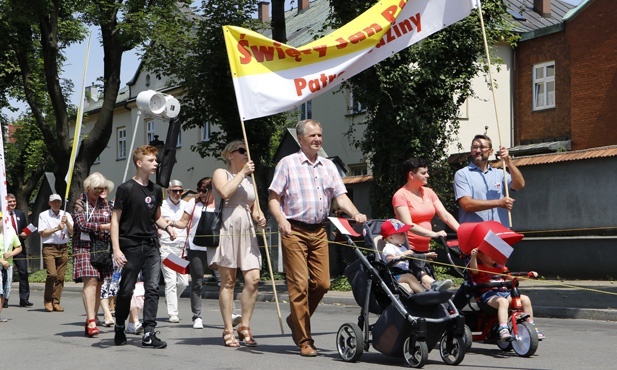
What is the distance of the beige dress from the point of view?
9.71 meters

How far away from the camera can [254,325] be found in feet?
42.3

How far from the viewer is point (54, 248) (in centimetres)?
1780

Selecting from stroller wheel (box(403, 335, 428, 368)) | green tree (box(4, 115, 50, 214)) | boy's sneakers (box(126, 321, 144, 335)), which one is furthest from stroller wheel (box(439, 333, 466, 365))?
green tree (box(4, 115, 50, 214))

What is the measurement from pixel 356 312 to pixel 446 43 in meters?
8.82

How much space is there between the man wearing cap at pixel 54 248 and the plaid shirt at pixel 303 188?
878 centimetres

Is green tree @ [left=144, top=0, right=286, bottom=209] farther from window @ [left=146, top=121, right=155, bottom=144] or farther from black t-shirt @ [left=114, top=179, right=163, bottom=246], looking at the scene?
window @ [left=146, top=121, right=155, bottom=144]

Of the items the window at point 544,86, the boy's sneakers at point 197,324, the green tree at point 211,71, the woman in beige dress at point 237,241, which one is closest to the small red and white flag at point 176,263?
the woman in beige dress at point 237,241

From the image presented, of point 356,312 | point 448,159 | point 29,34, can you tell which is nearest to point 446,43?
point 448,159

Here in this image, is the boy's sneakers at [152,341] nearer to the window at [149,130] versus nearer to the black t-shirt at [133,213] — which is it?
the black t-shirt at [133,213]

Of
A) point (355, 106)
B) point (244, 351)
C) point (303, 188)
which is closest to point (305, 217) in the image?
point (303, 188)

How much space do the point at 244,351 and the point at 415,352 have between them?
198 cm

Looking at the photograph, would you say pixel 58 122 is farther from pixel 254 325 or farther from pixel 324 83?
pixel 324 83

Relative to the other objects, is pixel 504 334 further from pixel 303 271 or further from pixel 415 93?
pixel 415 93

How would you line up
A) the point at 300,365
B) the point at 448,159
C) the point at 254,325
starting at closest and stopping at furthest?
the point at 300,365 < the point at 254,325 < the point at 448,159
